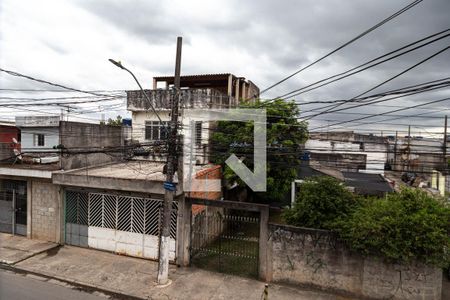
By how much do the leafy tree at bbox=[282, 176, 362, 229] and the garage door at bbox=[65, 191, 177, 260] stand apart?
4.36 metres

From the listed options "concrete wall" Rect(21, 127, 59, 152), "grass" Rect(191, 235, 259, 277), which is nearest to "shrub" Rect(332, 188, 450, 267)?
"grass" Rect(191, 235, 259, 277)

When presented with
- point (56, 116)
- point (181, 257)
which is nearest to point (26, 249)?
point (181, 257)

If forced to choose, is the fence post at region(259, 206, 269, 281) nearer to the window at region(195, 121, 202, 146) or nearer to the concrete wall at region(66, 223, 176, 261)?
the concrete wall at region(66, 223, 176, 261)

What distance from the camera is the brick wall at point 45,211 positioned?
1182cm

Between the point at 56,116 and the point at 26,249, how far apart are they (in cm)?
755

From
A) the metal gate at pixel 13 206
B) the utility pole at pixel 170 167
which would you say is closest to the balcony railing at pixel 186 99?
the metal gate at pixel 13 206

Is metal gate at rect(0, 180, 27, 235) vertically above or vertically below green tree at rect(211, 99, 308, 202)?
below

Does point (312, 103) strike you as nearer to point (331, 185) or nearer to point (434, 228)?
point (331, 185)

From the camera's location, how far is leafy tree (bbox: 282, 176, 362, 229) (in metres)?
8.95

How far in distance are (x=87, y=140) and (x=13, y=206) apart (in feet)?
14.6

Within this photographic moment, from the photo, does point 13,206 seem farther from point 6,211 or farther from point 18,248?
point 18,248

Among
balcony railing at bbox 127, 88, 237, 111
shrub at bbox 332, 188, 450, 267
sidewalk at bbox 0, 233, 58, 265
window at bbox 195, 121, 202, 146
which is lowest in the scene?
sidewalk at bbox 0, 233, 58, 265

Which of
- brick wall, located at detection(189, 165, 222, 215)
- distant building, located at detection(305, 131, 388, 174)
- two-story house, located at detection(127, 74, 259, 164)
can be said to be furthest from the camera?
distant building, located at detection(305, 131, 388, 174)

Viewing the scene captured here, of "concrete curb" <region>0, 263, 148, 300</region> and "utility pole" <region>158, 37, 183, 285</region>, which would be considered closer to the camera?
"concrete curb" <region>0, 263, 148, 300</region>
